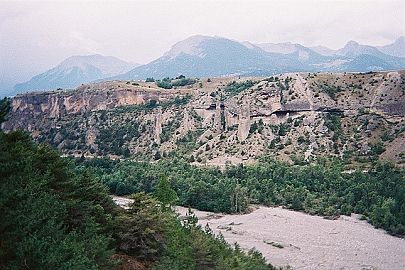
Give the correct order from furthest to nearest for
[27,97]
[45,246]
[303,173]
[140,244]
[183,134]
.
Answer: [27,97] < [183,134] < [303,173] < [140,244] < [45,246]

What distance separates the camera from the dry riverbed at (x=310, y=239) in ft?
118

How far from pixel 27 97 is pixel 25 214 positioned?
99.3 meters

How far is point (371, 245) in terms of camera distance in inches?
1615

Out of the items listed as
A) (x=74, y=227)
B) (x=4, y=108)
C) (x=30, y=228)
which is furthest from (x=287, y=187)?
(x=30, y=228)

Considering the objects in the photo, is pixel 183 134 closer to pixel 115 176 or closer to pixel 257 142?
pixel 257 142

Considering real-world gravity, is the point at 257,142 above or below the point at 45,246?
below

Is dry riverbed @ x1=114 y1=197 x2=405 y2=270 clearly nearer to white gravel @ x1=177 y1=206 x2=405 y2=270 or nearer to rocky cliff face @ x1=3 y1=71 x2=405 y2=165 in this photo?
white gravel @ x1=177 y1=206 x2=405 y2=270

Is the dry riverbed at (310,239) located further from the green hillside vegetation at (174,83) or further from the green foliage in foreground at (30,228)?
the green hillside vegetation at (174,83)

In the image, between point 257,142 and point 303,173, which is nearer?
point 303,173

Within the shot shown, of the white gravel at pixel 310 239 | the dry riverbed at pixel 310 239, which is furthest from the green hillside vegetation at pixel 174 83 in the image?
the white gravel at pixel 310 239

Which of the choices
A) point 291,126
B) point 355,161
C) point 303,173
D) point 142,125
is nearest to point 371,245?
point 303,173

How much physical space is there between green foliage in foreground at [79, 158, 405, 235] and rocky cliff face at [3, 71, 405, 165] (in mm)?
6402

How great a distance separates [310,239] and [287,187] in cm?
1662

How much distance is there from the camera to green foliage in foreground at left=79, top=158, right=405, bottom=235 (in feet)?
172
